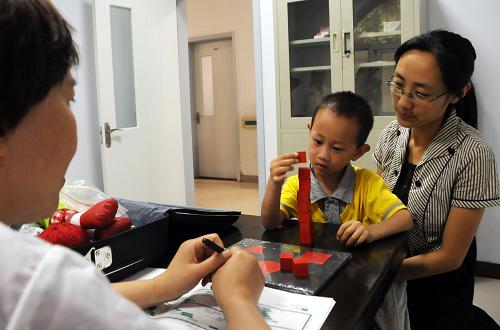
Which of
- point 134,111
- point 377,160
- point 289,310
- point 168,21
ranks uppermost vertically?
point 168,21

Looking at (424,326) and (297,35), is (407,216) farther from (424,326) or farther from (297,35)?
(297,35)

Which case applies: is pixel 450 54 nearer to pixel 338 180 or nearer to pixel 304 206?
pixel 338 180

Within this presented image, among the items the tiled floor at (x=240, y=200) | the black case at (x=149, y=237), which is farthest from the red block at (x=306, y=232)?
the tiled floor at (x=240, y=200)

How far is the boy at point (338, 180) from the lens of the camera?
1.21m

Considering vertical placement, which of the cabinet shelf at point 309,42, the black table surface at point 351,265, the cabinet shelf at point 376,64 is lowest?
the black table surface at point 351,265

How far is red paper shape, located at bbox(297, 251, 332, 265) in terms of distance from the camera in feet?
2.87

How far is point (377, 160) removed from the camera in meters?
1.63

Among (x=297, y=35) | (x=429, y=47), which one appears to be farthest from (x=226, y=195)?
(x=429, y=47)

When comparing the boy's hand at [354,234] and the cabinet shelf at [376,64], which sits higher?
the cabinet shelf at [376,64]

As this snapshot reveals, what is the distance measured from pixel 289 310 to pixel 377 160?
1.06m

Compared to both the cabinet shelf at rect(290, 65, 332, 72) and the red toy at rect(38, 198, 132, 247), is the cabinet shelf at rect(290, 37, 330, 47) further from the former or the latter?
the red toy at rect(38, 198, 132, 247)

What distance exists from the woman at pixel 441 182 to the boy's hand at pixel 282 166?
43 cm

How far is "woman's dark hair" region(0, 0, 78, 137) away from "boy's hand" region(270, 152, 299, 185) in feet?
2.52

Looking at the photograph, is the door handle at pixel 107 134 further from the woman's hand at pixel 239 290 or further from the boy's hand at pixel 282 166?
the woman's hand at pixel 239 290
